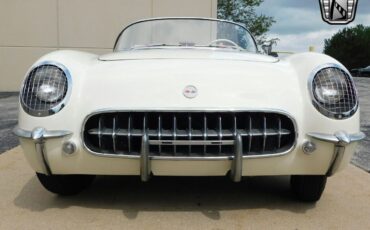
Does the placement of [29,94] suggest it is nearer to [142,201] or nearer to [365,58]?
[142,201]

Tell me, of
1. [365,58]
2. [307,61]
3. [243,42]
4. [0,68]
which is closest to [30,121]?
[307,61]

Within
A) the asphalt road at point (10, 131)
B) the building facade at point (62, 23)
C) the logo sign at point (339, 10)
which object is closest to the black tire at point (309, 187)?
the asphalt road at point (10, 131)

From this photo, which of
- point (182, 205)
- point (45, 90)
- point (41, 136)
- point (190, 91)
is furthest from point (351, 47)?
point (41, 136)

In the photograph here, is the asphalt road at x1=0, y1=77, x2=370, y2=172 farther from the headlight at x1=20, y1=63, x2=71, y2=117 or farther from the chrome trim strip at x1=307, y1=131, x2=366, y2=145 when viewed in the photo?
the headlight at x1=20, y1=63, x2=71, y2=117

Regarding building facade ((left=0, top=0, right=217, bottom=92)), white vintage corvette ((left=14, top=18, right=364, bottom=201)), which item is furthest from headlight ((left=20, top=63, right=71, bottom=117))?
building facade ((left=0, top=0, right=217, bottom=92))

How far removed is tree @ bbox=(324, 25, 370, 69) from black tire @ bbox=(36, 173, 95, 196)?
2237 inches

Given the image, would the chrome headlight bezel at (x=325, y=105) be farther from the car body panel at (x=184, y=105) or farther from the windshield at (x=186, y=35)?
the windshield at (x=186, y=35)

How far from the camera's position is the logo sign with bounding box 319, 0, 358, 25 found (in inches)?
528

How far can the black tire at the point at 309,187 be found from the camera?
2760 millimetres

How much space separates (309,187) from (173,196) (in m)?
0.86

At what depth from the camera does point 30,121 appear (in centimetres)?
244

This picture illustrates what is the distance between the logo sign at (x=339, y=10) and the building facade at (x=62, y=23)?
13.5 feet

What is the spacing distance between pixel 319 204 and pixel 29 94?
1.87 metres

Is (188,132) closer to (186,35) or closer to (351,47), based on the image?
(186,35)
